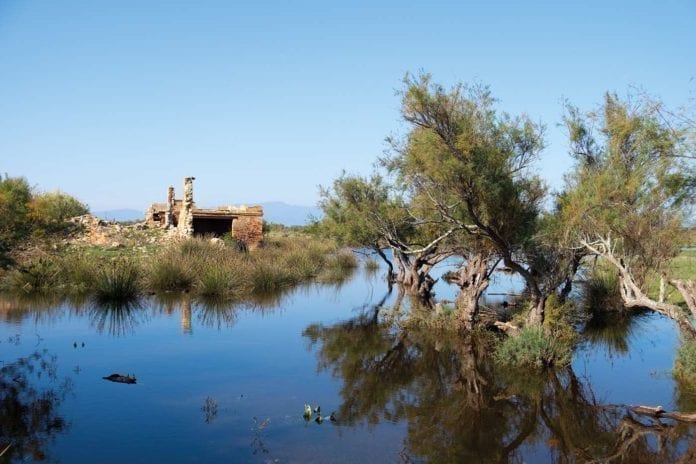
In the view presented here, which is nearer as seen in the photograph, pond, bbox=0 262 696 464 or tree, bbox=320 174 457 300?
pond, bbox=0 262 696 464

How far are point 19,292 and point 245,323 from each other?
27.2 feet

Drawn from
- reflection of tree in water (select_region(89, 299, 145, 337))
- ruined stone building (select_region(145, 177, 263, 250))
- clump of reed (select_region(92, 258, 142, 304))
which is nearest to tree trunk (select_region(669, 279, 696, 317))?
reflection of tree in water (select_region(89, 299, 145, 337))

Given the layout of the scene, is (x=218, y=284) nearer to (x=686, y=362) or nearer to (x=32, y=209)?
(x=686, y=362)

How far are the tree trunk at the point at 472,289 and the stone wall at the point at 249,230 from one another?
60.8ft

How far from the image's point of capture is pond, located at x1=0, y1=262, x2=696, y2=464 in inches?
309

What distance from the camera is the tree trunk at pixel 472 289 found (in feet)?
50.8

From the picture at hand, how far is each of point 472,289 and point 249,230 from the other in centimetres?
1979

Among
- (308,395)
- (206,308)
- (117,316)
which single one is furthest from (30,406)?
(206,308)

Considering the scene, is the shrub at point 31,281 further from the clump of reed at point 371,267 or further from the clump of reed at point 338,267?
the clump of reed at point 371,267

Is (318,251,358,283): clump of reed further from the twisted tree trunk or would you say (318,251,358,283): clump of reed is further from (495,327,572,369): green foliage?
(495,327,572,369): green foliage

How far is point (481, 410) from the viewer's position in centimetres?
961

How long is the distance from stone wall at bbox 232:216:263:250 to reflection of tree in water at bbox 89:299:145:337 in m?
13.8

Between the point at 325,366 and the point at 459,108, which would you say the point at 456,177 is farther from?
the point at 325,366

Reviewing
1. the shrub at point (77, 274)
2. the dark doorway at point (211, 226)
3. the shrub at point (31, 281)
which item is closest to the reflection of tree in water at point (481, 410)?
the shrub at point (77, 274)
